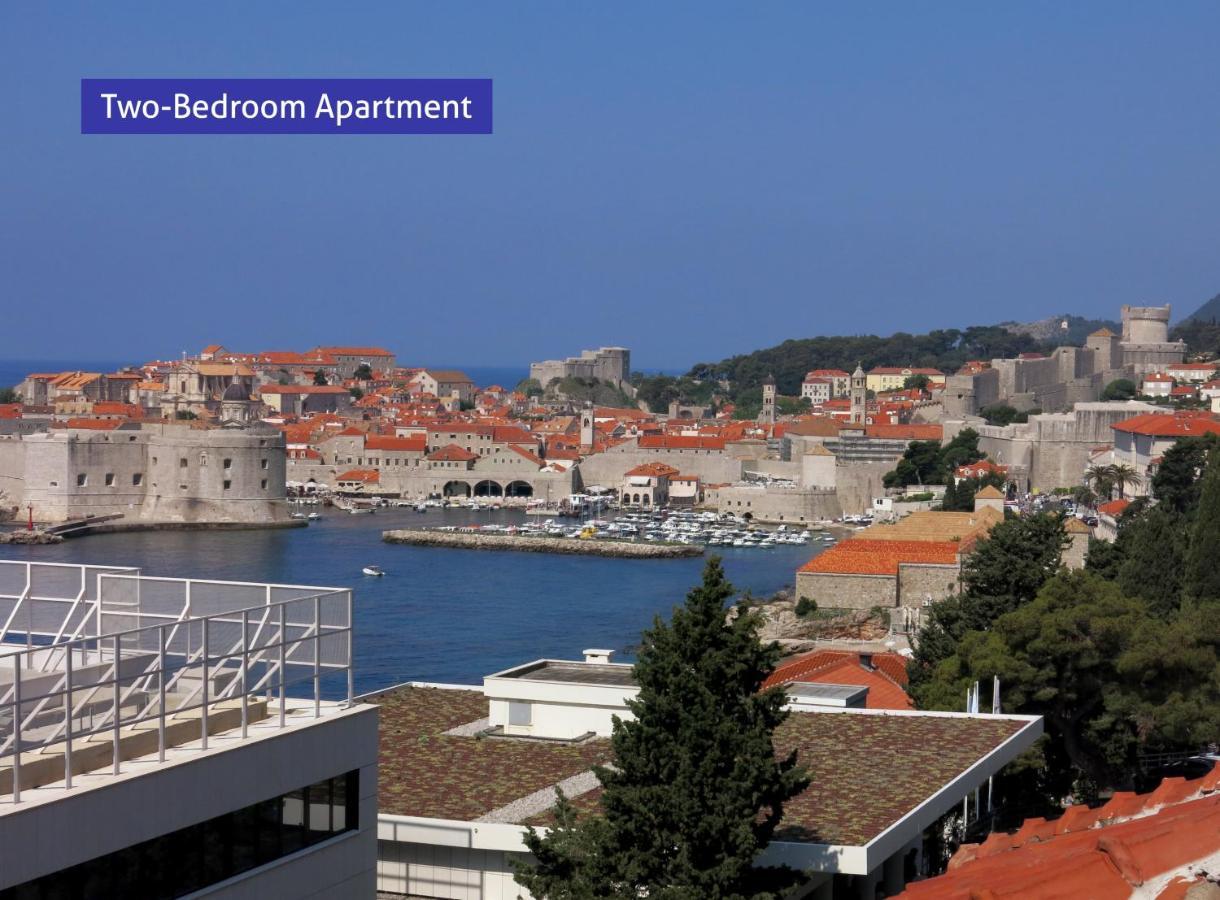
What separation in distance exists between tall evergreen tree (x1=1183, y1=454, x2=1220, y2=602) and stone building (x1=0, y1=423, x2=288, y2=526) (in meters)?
22.5

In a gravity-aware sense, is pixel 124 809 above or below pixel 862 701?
above

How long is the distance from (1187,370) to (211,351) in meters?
29.3

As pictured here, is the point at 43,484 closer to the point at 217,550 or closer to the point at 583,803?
the point at 217,550

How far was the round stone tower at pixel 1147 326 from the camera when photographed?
170 feet

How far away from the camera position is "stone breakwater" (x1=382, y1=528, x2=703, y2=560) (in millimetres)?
27875

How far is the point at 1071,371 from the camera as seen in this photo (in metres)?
47.0

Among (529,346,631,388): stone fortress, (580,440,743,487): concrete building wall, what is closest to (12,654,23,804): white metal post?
(580,440,743,487): concrete building wall

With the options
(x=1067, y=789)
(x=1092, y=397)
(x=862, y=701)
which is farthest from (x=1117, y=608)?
(x=1092, y=397)

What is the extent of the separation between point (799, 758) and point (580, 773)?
786 millimetres

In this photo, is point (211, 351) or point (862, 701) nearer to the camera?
point (862, 701)

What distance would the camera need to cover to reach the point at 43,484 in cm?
3198

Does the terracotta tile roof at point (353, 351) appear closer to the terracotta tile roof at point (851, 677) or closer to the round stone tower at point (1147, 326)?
the round stone tower at point (1147, 326)

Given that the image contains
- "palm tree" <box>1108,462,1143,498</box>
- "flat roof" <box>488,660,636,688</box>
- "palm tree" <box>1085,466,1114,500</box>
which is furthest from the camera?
"palm tree" <box>1085,466,1114,500</box>

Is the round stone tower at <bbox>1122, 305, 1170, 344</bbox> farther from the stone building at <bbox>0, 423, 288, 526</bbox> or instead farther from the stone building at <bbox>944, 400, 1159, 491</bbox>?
the stone building at <bbox>0, 423, 288, 526</bbox>
